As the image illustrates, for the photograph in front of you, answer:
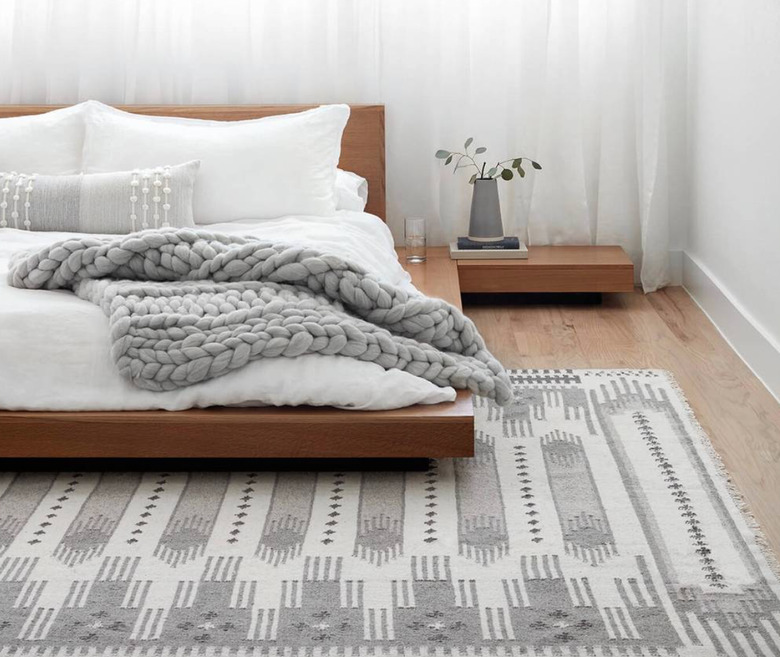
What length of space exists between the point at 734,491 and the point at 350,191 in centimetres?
195

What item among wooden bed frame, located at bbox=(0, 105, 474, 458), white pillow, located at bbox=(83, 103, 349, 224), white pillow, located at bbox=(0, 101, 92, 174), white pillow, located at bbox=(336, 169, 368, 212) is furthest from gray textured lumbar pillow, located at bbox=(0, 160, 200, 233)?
wooden bed frame, located at bbox=(0, 105, 474, 458)

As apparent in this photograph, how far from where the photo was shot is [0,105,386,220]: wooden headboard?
13.7 feet

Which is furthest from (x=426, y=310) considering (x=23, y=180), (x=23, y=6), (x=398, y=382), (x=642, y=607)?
(x=23, y=6)

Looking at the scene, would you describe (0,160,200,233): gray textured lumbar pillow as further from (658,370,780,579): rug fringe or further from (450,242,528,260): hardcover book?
(658,370,780,579): rug fringe

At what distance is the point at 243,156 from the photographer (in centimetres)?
363

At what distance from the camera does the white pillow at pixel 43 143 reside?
374 centimetres

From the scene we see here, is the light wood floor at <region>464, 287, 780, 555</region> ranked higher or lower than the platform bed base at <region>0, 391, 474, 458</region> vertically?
lower

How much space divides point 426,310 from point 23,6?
8.36 ft

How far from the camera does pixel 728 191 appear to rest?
12.1ft

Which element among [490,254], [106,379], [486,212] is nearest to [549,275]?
[490,254]

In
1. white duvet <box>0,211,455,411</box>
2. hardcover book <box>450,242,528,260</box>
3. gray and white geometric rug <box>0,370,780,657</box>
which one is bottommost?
gray and white geometric rug <box>0,370,780,657</box>

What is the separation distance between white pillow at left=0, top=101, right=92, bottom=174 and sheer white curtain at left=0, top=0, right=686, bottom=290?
1.69 feet

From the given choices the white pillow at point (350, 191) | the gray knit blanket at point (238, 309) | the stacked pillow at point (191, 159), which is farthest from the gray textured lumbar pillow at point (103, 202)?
the gray knit blanket at point (238, 309)

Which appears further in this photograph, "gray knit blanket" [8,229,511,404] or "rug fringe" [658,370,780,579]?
"gray knit blanket" [8,229,511,404]
